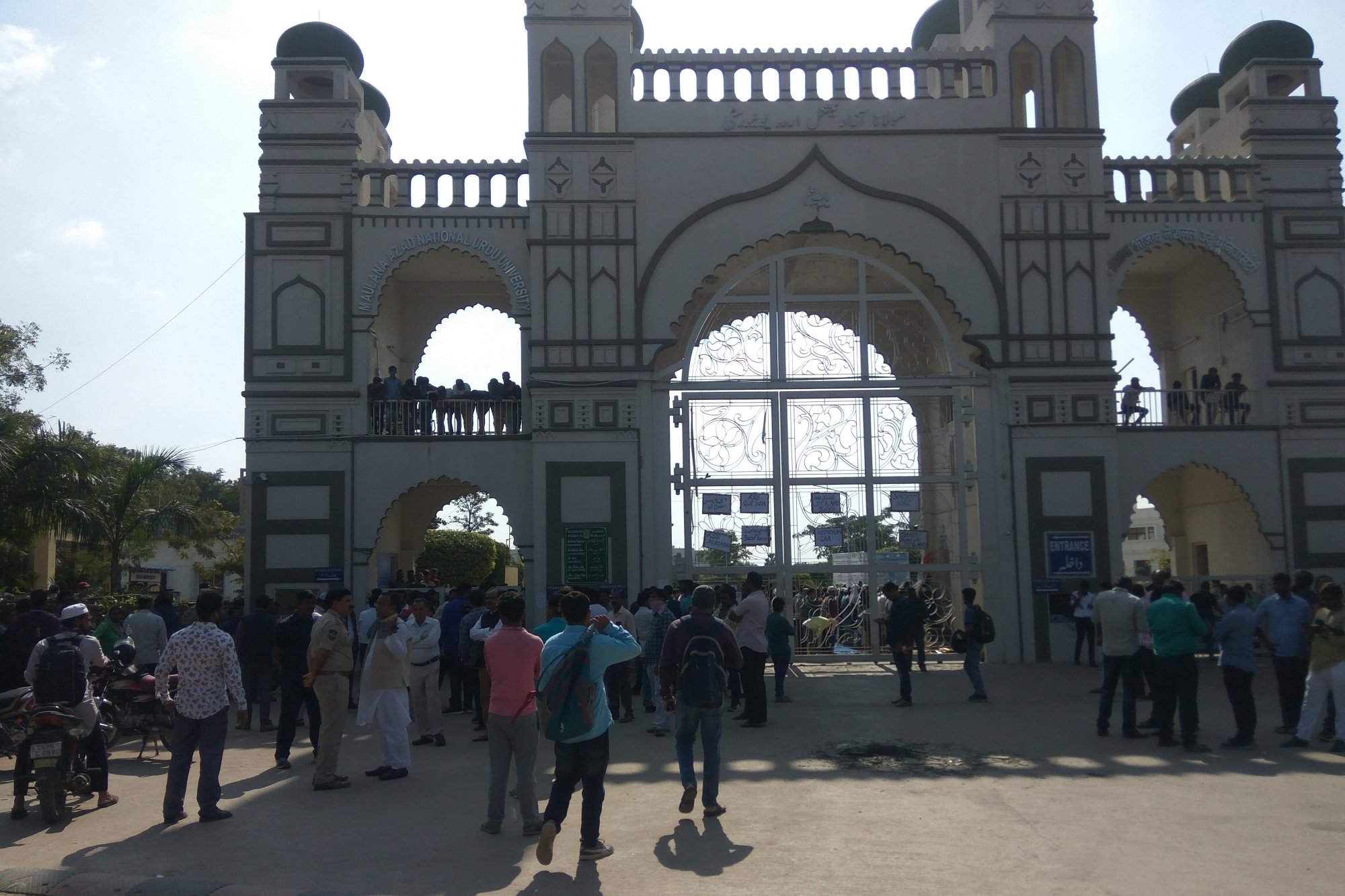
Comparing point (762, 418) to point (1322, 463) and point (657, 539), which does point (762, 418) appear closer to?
point (657, 539)

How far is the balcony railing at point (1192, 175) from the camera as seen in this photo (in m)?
18.7

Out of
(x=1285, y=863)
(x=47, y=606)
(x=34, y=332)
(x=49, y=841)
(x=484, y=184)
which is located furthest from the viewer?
(x=34, y=332)

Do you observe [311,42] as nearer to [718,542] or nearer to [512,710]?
[718,542]

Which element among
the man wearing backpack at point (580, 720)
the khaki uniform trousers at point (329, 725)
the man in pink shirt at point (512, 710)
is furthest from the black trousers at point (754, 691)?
the man wearing backpack at point (580, 720)

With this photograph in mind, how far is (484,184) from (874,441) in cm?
754

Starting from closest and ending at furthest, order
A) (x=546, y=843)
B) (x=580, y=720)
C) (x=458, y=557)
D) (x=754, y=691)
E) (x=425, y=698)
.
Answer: (x=546, y=843) → (x=580, y=720) → (x=425, y=698) → (x=754, y=691) → (x=458, y=557)

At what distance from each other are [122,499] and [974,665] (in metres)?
17.7

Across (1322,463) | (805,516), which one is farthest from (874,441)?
(1322,463)

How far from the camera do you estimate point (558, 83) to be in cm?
1895

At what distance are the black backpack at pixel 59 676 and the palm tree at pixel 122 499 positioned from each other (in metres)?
13.9

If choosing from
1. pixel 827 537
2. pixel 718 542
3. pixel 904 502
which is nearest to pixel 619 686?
pixel 718 542

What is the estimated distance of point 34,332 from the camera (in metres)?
24.5

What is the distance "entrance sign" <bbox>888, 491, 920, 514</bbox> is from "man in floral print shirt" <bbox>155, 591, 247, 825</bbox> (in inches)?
453

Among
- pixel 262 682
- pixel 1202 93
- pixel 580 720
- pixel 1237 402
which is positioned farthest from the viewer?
pixel 1202 93
